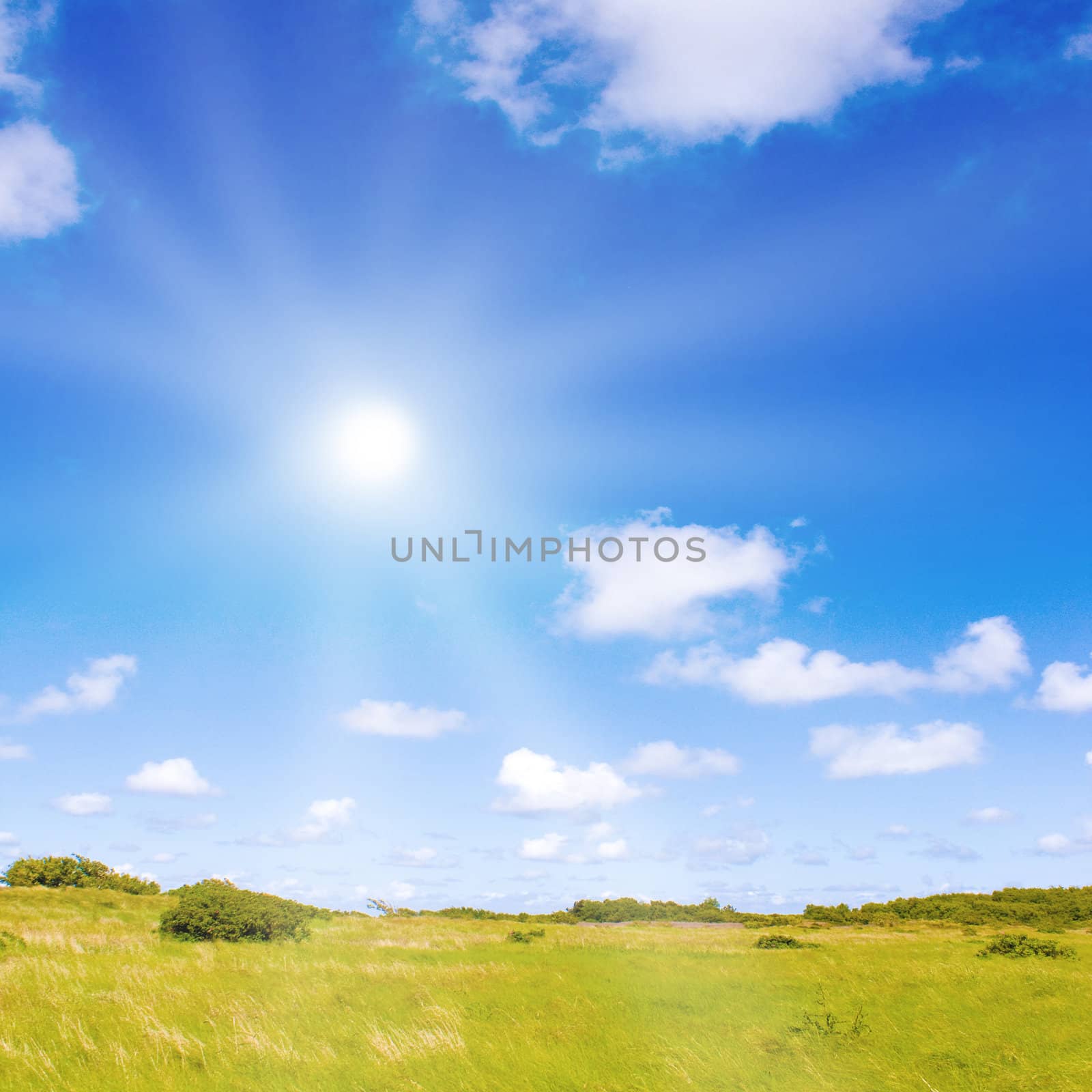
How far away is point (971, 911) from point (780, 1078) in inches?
2109

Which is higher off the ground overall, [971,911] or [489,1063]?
[489,1063]

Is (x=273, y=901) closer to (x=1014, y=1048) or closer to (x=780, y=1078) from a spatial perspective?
(x=780, y=1078)

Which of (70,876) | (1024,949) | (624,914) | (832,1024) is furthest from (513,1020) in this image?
(624,914)

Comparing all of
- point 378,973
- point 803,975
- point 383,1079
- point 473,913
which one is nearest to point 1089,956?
point 803,975

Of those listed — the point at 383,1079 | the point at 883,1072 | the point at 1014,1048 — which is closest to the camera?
the point at 383,1079

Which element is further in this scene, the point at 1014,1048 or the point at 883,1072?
the point at 1014,1048

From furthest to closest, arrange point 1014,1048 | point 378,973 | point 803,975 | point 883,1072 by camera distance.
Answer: point 803,975 < point 378,973 < point 1014,1048 < point 883,1072

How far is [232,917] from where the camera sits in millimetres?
29562

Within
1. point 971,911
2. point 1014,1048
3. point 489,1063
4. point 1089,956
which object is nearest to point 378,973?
point 489,1063

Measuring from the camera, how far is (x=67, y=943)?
76.5 ft

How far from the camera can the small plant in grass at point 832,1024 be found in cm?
1548

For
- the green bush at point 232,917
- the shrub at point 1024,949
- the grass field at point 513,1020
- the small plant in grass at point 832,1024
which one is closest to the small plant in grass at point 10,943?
the grass field at point 513,1020

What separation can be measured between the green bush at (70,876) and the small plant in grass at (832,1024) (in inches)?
1606

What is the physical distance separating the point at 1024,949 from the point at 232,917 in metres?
31.0
